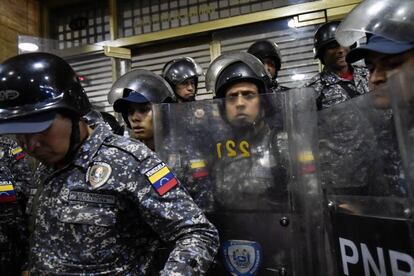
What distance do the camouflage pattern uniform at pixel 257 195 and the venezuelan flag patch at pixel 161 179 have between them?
0.27 meters

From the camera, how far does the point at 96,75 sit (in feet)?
14.2

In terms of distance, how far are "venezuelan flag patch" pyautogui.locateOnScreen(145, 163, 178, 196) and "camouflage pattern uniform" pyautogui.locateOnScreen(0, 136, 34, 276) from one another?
654 millimetres

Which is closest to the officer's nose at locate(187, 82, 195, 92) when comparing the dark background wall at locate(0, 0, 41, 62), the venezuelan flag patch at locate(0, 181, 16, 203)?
the venezuelan flag patch at locate(0, 181, 16, 203)

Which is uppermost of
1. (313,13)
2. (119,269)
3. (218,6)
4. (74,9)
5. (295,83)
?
(74,9)

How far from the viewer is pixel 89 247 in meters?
1.08

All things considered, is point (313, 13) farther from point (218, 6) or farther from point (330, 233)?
point (330, 233)

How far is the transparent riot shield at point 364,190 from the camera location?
80 centimetres

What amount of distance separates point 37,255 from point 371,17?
1243mm

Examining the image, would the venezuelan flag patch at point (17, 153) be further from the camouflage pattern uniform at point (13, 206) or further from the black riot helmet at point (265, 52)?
the black riot helmet at point (265, 52)

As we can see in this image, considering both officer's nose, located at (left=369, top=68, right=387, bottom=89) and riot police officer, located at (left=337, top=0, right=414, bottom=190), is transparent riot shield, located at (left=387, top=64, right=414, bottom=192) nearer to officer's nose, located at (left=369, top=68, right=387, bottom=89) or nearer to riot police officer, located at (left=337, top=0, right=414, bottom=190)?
riot police officer, located at (left=337, top=0, right=414, bottom=190)

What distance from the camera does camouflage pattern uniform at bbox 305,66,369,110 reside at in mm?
2330

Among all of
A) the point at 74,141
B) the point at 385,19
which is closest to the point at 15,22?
the point at 74,141

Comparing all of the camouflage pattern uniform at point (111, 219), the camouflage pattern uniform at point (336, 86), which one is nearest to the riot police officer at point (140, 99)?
the camouflage pattern uniform at point (111, 219)

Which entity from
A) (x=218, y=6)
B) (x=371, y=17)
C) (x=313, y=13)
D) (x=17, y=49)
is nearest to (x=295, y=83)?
(x=313, y=13)
